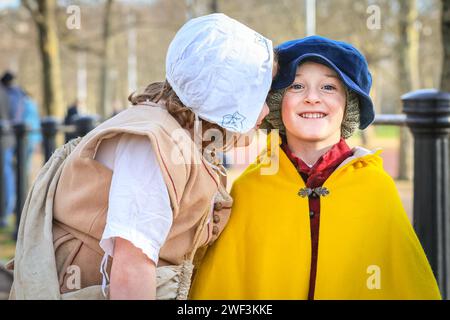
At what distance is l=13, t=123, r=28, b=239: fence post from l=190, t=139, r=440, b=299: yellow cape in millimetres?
5139

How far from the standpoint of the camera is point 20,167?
7195mm

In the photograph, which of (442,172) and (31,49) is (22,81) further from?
(442,172)

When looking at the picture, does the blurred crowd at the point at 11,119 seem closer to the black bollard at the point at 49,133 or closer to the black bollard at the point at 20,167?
the black bollard at the point at 20,167

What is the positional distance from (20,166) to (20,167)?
0.04ft

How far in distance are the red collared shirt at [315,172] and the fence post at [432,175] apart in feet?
1.74

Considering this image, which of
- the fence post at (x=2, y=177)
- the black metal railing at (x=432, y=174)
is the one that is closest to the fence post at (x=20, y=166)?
the fence post at (x=2, y=177)

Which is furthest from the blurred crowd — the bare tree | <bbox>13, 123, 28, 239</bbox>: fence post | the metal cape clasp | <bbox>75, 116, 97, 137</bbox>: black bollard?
the metal cape clasp

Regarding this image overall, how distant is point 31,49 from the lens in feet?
75.3

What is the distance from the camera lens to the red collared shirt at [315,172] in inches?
86.3

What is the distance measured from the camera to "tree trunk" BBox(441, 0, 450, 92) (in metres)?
3.80

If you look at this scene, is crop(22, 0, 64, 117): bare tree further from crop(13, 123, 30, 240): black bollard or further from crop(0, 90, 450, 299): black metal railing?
crop(0, 90, 450, 299): black metal railing

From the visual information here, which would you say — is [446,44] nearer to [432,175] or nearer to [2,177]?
[432,175]
